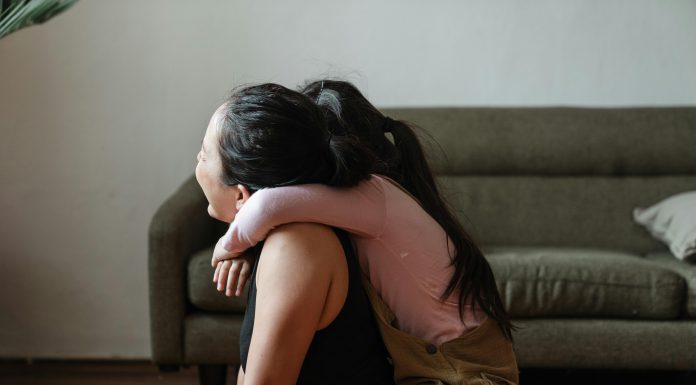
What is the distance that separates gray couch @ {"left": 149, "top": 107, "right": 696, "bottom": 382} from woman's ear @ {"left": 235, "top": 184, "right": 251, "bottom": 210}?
1.13 meters

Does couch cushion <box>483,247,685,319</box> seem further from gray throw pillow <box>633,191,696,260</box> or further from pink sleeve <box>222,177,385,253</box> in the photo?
pink sleeve <box>222,177,385,253</box>

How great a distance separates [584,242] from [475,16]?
0.83 m

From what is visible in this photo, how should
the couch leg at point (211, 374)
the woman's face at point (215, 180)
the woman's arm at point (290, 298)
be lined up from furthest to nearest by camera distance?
the couch leg at point (211, 374)
the woman's face at point (215, 180)
the woman's arm at point (290, 298)

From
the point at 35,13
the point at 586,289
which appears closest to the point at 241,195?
the point at 35,13

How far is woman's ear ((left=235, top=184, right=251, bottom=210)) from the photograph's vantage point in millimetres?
1216

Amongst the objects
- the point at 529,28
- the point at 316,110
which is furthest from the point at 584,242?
the point at 316,110

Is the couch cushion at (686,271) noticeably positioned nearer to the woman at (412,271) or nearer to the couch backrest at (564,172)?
the couch backrest at (564,172)

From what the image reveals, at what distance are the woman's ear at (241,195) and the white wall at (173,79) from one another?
1.89 m

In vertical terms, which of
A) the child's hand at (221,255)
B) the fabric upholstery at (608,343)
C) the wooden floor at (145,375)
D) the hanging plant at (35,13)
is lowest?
the wooden floor at (145,375)

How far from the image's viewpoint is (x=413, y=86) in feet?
10.3

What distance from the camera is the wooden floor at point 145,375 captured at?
2809mm

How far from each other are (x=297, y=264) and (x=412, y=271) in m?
0.17

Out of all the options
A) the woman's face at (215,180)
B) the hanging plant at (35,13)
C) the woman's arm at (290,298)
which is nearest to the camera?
the woman's arm at (290,298)

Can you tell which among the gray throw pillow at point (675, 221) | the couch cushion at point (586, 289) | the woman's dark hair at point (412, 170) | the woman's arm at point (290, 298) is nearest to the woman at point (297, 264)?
the woman's arm at point (290, 298)
